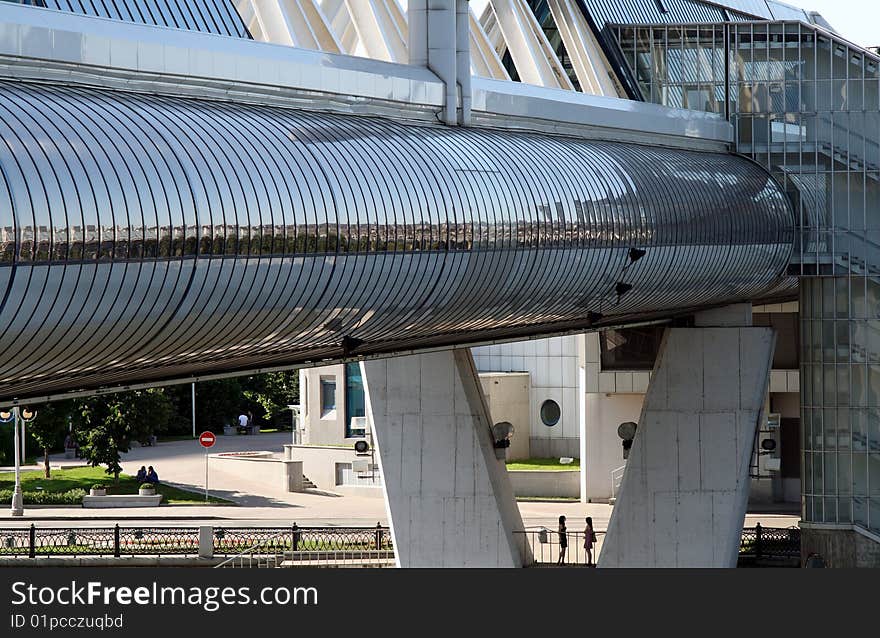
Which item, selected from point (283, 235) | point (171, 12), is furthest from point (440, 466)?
point (283, 235)

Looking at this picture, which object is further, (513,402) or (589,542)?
(513,402)

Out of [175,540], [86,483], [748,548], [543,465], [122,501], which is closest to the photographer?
[748,548]

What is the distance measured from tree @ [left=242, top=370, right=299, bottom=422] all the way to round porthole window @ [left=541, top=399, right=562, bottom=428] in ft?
80.3

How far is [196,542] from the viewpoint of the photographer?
39.9m

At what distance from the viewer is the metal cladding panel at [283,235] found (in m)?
13.2

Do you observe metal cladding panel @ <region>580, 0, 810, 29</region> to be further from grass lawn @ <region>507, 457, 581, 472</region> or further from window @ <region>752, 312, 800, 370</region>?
grass lawn @ <region>507, 457, 581, 472</region>

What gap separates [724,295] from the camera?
29.9 metres

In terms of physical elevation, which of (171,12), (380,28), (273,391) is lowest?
(273,391)

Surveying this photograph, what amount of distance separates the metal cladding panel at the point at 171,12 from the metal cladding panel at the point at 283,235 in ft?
5.14

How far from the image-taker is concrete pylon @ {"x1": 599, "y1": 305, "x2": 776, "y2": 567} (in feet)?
108

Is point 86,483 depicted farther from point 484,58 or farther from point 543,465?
point 484,58

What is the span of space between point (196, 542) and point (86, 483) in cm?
1563

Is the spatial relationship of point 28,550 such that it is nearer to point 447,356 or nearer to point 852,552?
point 447,356

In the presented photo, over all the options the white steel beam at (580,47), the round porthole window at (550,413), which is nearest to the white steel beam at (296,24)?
the white steel beam at (580,47)
